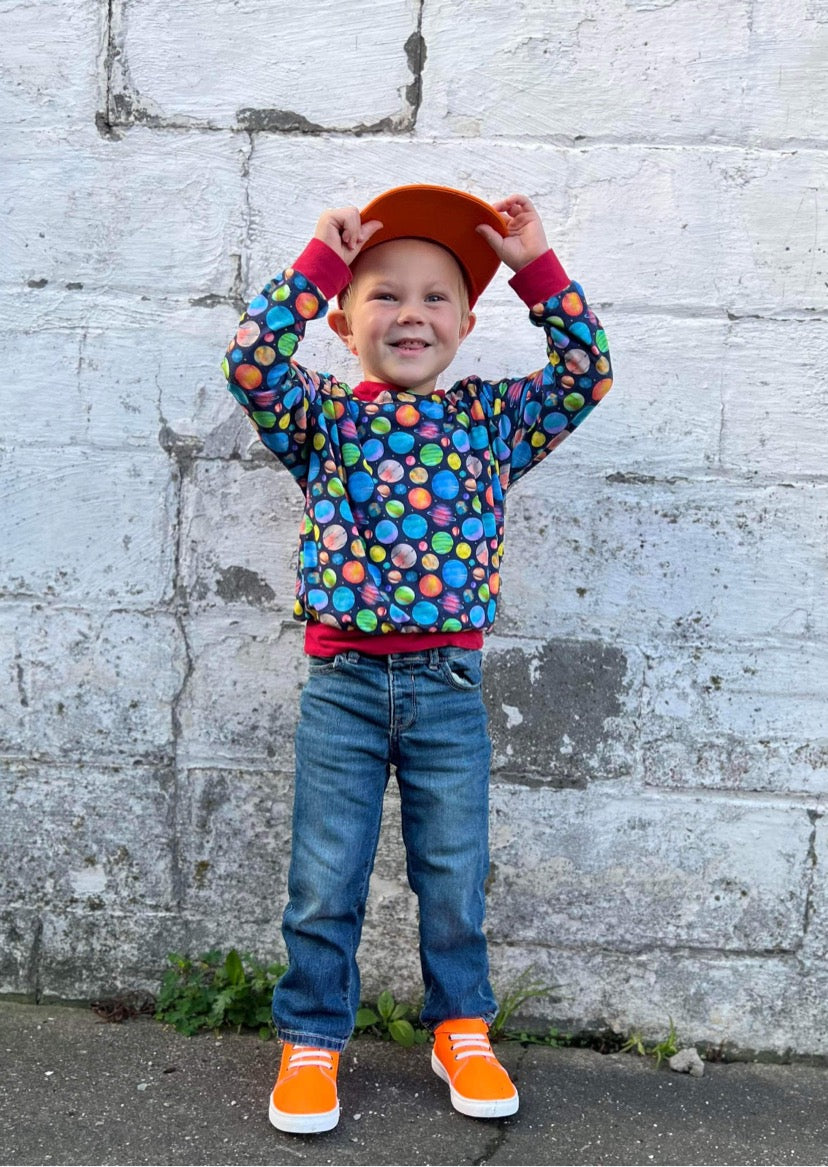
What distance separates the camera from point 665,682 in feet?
8.98

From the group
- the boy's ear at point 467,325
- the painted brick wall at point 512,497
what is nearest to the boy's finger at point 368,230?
the boy's ear at point 467,325

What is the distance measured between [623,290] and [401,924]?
1.61 m

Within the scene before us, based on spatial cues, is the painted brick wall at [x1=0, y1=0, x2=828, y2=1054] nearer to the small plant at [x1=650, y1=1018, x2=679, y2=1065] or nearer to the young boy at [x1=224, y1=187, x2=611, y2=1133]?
the small plant at [x1=650, y1=1018, x2=679, y2=1065]

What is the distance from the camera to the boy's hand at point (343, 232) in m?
2.21

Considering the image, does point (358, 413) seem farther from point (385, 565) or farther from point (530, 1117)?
point (530, 1117)

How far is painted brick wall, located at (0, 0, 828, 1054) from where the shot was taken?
267 cm

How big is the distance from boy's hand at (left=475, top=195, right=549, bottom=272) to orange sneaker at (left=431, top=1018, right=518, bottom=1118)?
159 cm

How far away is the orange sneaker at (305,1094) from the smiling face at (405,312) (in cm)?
139

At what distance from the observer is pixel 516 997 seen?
2.77m

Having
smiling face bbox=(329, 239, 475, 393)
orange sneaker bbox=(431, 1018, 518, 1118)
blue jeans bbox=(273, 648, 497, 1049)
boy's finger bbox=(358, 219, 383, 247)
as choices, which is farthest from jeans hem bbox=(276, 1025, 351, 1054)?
boy's finger bbox=(358, 219, 383, 247)

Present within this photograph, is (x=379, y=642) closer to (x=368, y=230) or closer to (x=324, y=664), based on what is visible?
(x=324, y=664)

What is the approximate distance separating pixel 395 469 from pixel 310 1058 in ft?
3.96

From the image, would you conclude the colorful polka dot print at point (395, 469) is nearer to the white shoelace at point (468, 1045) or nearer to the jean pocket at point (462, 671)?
the jean pocket at point (462, 671)

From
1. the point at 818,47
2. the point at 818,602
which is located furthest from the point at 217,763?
the point at 818,47
